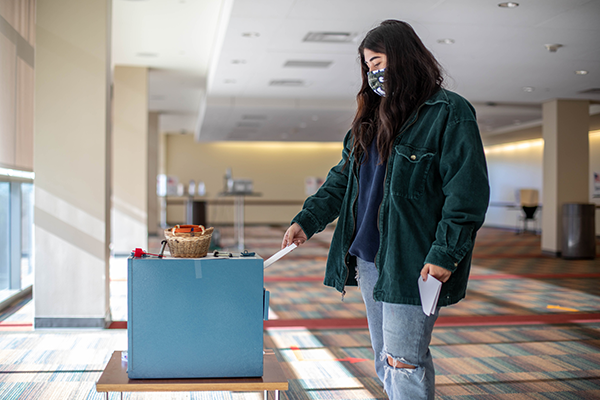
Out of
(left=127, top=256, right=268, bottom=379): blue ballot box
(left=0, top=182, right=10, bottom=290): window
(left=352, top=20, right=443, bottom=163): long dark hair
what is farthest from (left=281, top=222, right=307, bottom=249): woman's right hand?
(left=0, top=182, right=10, bottom=290): window

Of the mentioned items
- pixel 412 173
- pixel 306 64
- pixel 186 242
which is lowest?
pixel 186 242

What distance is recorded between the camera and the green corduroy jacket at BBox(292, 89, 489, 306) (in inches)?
55.9

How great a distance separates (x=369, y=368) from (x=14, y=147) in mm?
3625

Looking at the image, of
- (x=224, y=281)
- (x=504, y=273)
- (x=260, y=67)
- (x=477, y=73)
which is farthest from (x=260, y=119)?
(x=224, y=281)

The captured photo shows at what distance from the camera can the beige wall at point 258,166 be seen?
18.6 m

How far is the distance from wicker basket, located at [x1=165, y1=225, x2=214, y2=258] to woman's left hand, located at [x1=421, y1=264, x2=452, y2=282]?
2.42 feet

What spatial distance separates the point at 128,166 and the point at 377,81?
753cm

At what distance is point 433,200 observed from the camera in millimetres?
1519

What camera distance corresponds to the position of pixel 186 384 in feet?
5.46

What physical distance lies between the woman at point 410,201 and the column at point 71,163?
9.15ft

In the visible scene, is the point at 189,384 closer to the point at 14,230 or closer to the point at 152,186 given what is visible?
the point at 14,230

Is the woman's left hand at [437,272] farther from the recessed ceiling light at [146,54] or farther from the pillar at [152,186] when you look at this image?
the pillar at [152,186]

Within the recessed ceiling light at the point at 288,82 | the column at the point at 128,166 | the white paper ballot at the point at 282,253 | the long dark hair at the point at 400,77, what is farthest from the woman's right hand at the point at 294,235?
the column at the point at 128,166

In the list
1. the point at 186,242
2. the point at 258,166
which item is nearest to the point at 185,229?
the point at 186,242
